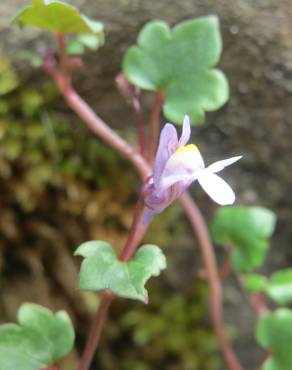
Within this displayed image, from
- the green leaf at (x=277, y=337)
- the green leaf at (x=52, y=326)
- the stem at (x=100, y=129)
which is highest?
the stem at (x=100, y=129)

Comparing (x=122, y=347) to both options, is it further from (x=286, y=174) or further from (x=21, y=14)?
(x=21, y=14)

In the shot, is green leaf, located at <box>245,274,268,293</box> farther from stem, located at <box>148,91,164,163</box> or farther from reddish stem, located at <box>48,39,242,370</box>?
stem, located at <box>148,91,164,163</box>

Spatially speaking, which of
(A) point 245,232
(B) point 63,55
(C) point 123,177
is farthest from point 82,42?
(A) point 245,232

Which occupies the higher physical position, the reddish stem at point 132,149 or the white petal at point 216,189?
the white petal at point 216,189

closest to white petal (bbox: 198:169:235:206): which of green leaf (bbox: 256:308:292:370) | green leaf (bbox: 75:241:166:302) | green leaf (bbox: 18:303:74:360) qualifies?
green leaf (bbox: 75:241:166:302)

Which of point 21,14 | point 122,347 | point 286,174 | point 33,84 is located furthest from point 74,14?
point 122,347

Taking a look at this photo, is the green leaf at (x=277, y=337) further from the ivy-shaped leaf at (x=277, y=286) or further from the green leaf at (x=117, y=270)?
the green leaf at (x=117, y=270)

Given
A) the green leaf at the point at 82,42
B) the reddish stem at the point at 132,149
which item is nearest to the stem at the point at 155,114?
the reddish stem at the point at 132,149
